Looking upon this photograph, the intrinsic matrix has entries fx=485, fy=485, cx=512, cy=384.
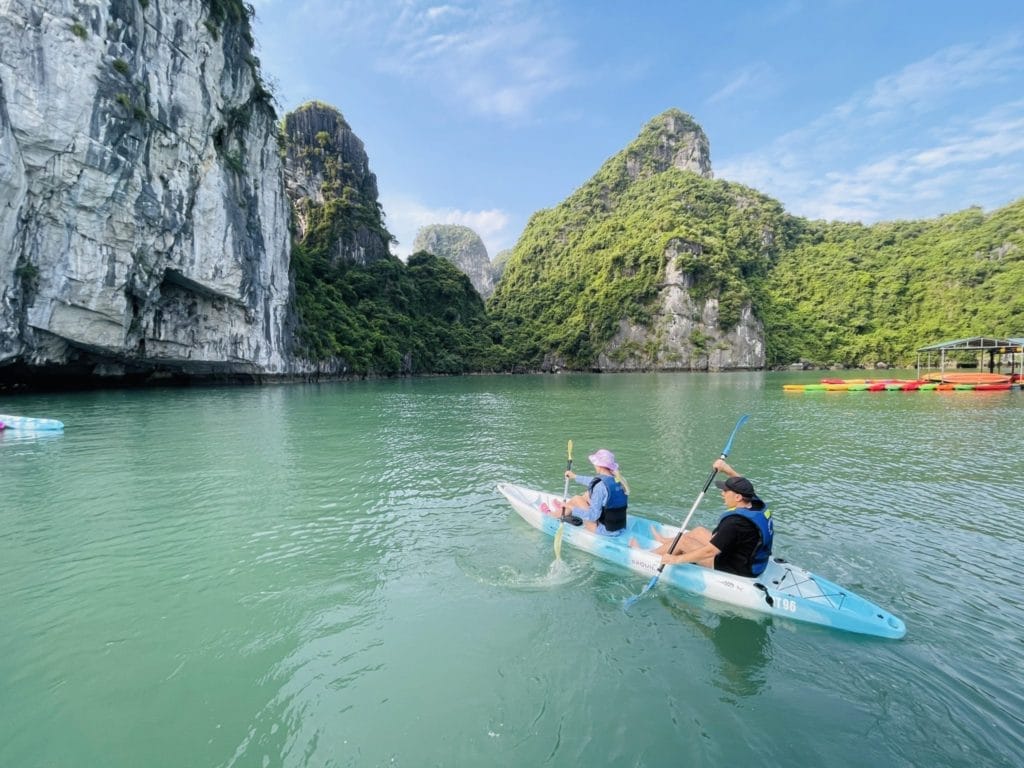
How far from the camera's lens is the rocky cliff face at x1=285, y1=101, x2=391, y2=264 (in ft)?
237

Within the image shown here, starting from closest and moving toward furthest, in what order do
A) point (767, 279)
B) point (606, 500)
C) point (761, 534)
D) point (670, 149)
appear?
point (761, 534)
point (606, 500)
point (767, 279)
point (670, 149)

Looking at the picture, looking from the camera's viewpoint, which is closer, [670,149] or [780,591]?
[780,591]

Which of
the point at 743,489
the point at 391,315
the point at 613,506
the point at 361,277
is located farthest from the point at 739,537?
the point at 361,277

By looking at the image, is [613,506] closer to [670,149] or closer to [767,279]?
A: [767,279]

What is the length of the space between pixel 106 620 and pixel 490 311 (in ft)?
385

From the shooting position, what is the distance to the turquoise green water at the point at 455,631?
12.0 ft

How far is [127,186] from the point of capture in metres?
23.9

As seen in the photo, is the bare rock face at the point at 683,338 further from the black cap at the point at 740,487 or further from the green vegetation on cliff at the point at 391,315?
the black cap at the point at 740,487

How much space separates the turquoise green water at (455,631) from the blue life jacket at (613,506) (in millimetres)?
672

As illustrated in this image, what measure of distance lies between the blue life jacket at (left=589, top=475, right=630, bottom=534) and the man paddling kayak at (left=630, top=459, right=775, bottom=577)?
4.11 ft

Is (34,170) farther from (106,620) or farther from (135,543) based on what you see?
(106,620)

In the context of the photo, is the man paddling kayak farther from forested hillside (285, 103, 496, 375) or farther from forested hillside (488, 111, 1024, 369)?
forested hillside (488, 111, 1024, 369)

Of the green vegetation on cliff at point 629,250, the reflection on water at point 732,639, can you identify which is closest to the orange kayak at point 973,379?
the reflection on water at point 732,639

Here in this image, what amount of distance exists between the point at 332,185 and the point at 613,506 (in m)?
81.6
